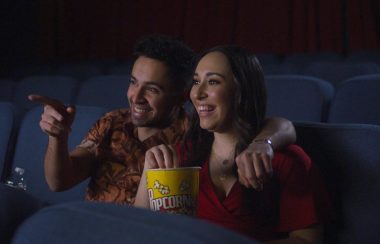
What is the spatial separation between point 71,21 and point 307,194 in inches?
233

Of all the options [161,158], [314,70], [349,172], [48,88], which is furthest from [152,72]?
[48,88]

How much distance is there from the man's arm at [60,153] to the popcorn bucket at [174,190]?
1.50ft

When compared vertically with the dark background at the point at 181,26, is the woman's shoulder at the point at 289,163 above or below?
below

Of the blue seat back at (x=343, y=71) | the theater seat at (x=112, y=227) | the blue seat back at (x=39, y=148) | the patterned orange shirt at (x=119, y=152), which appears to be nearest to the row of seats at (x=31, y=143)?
the blue seat back at (x=39, y=148)

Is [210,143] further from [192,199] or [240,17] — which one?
[240,17]

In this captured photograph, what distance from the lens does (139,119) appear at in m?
1.51

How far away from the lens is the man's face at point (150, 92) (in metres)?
1.50

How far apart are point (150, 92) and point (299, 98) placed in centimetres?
66

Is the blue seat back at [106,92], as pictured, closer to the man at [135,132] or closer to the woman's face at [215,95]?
the man at [135,132]

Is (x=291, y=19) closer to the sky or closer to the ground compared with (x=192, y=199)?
closer to the sky

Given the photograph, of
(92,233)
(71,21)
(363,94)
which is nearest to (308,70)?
(363,94)

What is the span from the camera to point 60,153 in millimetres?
1411

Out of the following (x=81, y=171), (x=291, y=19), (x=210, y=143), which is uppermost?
(x=291, y=19)

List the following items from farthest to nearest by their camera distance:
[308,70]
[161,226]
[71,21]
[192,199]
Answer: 1. [71,21]
2. [308,70]
3. [192,199]
4. [161,226]
